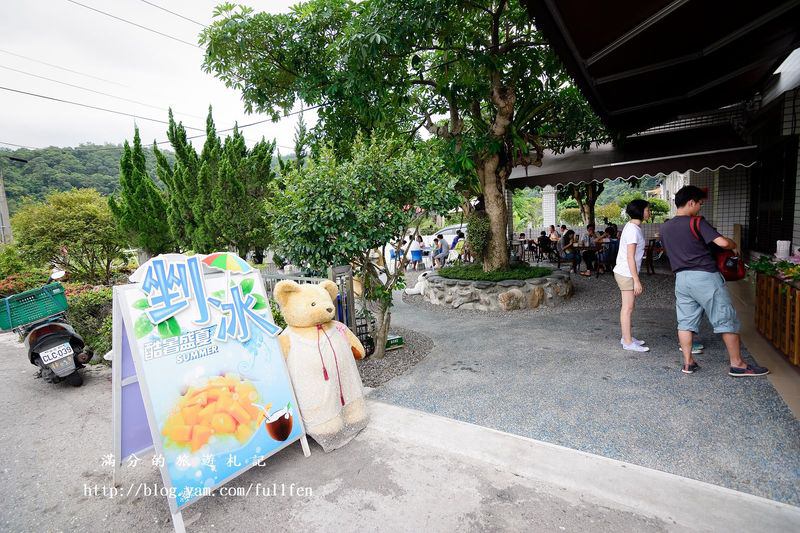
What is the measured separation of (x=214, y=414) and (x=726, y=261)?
4.51 m

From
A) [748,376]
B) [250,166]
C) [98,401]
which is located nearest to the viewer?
[748,376]

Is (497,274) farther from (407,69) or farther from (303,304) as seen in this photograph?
(303,304)

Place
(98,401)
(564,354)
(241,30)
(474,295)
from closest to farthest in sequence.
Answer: (98,401) → (564,354) → (241,30) → (474,295)

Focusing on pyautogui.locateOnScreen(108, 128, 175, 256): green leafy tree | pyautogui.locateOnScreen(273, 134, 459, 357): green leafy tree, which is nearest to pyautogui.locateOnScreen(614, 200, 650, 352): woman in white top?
pyautogui.locateOnScreen(273, 134, 459, 357): green leafy tree

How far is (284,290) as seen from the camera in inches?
128

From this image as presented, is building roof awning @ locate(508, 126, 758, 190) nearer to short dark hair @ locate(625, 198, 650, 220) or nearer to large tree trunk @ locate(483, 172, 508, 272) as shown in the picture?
large tree trunk @ locate(483, 172, 508, 272)

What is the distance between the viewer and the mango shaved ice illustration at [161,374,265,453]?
8.08 feet

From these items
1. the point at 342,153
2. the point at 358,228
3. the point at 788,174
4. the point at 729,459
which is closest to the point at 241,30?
the point at 342,153

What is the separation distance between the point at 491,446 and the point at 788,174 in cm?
699

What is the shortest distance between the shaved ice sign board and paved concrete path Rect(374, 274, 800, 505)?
1493mm

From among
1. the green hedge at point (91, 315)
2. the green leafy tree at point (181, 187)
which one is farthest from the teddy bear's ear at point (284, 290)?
the green leafy tree at point (181, 187)

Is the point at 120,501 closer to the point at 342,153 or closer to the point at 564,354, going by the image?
the point at 564,354

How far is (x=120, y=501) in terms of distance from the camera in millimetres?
2779

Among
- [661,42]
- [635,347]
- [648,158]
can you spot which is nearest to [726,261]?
[635,347]
